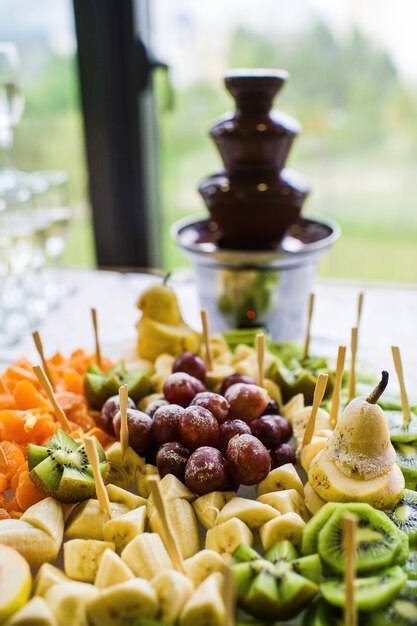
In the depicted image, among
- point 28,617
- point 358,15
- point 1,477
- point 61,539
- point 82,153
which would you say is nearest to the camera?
point 28,617

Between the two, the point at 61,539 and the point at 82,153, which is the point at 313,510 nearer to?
the point at 61,539

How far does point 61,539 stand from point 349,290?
53.0 inches

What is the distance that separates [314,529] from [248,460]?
145mm

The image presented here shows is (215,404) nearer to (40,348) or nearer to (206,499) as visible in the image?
(206,499)

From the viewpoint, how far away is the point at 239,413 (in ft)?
3.66

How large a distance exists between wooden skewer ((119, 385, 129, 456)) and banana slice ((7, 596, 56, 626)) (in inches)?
12.6

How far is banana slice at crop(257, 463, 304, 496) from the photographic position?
1012mm

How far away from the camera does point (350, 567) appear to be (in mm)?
720

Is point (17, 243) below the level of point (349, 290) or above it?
above

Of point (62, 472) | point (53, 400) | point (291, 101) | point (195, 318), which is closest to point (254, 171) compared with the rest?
point (195, 318)

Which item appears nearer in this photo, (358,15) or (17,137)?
(358,15)

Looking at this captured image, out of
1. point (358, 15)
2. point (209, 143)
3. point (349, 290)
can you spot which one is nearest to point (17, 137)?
point (209, 143)

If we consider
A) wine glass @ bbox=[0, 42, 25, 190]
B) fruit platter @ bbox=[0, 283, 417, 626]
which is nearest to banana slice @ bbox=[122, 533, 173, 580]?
fruit platter @ bbox=[0, 283, 417, 626]

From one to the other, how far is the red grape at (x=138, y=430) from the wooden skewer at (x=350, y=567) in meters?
0.44
